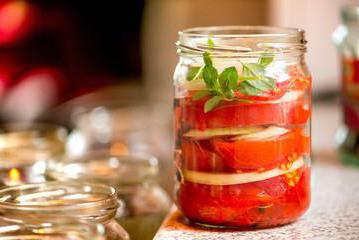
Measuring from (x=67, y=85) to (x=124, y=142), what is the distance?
1.03 metres

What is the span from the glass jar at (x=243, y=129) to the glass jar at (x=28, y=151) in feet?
0.87

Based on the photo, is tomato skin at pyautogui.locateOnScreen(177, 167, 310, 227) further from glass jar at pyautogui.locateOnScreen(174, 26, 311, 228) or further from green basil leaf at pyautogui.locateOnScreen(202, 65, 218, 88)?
green basil leaf at pyautogui.locateOnScreen(202, 65, 218, 88)

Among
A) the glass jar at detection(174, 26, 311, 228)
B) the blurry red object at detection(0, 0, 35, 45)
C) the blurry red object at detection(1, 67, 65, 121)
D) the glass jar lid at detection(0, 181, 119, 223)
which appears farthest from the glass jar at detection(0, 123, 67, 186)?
the blurry red object at detection(0, 0, 35, 45)

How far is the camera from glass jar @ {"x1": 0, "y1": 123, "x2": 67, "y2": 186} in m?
0.96

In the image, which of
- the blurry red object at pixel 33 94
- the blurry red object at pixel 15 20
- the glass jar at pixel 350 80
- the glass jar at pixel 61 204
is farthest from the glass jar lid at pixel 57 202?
the blurry red object at pixel 15 20

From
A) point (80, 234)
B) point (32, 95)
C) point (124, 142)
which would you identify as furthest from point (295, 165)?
point (32, 95)

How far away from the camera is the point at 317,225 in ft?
2.58

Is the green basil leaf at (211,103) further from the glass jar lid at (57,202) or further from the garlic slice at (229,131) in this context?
the glass jar lid at (57,202)

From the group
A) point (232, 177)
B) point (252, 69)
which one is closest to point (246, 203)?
point (232, 177)

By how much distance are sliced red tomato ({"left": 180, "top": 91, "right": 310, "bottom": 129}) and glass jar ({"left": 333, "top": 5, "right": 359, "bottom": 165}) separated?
0.39 meters

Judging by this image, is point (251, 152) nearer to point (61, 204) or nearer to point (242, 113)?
point (242, 113)

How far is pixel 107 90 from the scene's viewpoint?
2.40 metres

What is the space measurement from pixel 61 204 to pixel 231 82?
20cm

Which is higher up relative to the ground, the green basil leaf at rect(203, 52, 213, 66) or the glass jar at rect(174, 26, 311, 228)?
the green basil leaf at rect(203, 52, 213, 66)
